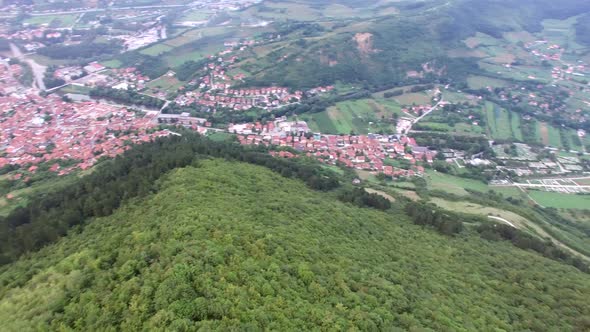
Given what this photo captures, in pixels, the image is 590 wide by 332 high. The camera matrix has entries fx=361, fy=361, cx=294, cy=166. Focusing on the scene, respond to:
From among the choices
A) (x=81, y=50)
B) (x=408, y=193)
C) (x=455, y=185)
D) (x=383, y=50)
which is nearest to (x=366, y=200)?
(x=408, y=193)

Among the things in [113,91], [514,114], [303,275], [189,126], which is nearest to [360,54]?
[514,114]

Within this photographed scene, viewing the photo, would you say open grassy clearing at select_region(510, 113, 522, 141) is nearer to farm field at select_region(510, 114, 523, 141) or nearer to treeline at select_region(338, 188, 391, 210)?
farm field at select_region(510, 114, 523, 141)

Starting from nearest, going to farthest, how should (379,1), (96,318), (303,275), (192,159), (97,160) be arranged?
(96,318), (303,275), (192,159), (97,160), (379,1)

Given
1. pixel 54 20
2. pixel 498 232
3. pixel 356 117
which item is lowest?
pixel 356 117

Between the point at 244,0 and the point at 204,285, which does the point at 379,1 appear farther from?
the point at 204,285

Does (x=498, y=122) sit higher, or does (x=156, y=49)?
(x=156, y=49)

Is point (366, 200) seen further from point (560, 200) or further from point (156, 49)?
point (156, 49)

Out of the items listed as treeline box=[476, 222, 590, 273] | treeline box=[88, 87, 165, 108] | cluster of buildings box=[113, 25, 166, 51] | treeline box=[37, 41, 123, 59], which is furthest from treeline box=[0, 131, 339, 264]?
cluster of buildings box=[113, 25, 166, 51]
